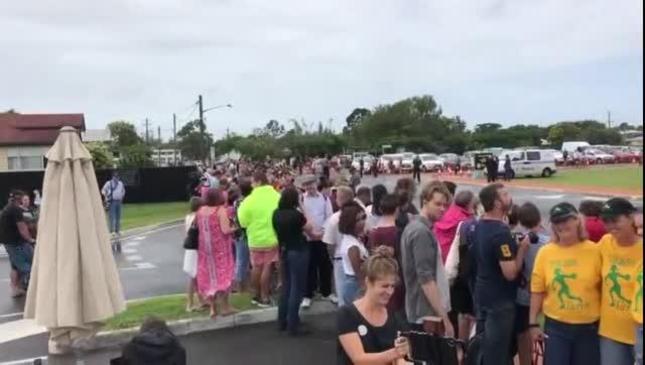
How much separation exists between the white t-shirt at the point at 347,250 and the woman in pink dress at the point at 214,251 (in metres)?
2.41

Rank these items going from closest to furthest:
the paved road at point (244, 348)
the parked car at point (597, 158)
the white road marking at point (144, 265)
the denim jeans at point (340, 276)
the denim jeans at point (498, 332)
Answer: the denim jeans at point (498, 332) < the denim jeans at point (340, 276) < the paved road at point (244, 348) < the white road marking at point (144, 265) < the parked car at point (597, 158)

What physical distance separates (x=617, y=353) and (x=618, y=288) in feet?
1.46

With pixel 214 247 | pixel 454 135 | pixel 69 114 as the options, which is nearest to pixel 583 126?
pixel 454 135

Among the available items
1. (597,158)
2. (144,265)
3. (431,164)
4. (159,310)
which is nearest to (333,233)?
(159,310)

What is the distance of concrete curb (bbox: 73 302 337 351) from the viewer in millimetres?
9062

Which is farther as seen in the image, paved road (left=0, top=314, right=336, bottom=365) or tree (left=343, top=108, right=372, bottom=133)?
tree (left=343, top=108, right=372, bottom=133)

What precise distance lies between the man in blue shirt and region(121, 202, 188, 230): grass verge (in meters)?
20.1

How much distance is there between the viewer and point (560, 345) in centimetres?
544

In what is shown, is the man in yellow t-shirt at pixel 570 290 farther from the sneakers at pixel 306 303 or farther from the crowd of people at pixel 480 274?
the sneakers at pixel 306 303

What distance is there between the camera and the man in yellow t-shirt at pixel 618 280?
4.97m

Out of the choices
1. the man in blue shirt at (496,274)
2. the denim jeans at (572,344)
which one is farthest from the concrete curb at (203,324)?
the denim jeans at (572,344)

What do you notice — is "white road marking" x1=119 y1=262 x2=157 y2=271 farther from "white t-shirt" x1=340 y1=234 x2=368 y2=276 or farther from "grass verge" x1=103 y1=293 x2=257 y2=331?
"white t-shirt" x1=340 y1=234 x2=368 y2=276

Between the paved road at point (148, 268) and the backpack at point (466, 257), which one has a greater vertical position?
the backpack at point (466, 257)

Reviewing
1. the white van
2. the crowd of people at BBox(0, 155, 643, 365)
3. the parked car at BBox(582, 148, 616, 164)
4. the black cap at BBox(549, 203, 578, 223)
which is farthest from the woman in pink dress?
the parked car at BBox(582, 148, 616, 164)
